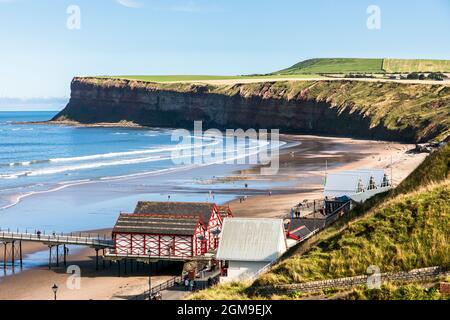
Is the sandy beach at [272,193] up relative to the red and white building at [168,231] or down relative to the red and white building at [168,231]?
down

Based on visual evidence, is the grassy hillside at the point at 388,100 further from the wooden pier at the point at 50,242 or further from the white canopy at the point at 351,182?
the wooden pier at the point at 50,242

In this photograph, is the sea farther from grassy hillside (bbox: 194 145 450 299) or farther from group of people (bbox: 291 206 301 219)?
grassy hillside (bbox: 194 145 450 299)

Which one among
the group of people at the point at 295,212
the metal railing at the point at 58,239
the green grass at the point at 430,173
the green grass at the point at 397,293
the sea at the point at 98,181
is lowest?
the sea at the point at 98,181

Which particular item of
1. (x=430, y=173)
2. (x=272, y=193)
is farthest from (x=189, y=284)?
(x=272, y=193)

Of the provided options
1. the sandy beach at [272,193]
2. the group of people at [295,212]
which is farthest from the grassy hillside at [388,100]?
the group of people at [295,212]

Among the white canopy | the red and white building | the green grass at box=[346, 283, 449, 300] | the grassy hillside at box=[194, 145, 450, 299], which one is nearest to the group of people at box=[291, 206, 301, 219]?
the white canopy

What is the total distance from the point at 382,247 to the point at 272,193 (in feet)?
156

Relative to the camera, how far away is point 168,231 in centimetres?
4553

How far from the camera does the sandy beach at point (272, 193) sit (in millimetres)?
42406
